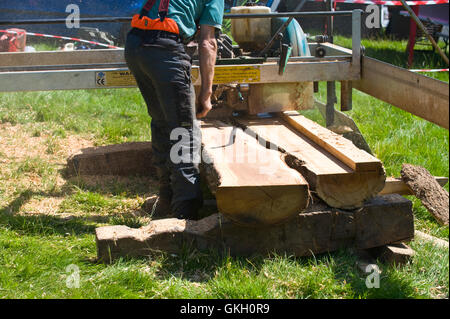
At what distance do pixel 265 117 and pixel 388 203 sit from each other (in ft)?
6.06

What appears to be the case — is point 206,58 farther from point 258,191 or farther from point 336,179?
point 336,179

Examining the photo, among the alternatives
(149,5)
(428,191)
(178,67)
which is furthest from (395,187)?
(149,5)

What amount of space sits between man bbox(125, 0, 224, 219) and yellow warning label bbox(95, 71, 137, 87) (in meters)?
0.39

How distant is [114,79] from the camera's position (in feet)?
14.7

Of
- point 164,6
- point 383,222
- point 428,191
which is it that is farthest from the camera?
point 428,191

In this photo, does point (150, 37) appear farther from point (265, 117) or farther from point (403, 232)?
point (403, 232)

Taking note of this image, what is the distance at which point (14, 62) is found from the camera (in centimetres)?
552

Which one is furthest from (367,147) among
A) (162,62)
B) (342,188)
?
(162,62)

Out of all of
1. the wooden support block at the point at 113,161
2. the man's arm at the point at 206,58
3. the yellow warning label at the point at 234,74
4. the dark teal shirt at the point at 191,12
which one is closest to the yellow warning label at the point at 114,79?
the yellow warning label at the point at 234,74

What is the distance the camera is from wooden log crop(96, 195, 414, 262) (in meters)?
3.49

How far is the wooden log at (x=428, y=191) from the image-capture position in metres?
4.01

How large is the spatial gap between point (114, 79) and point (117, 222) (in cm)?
112

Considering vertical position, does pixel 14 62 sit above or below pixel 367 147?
above

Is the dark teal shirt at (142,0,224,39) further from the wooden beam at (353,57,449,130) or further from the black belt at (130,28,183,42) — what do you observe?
the wooden beam at (353,57,449,130)
